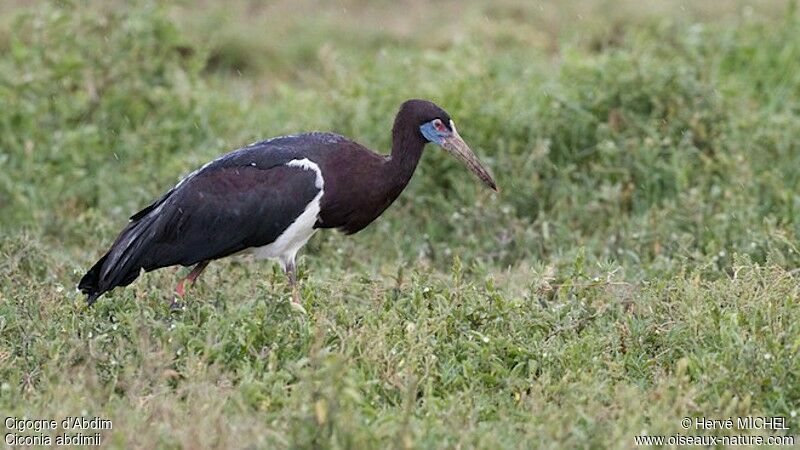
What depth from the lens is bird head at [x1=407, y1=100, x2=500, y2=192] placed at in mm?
6609

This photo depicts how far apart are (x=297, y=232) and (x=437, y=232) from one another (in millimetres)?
1824

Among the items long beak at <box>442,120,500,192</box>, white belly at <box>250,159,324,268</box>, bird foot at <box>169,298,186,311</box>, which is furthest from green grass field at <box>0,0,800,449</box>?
long beak at <box>442,120,500,192</box>

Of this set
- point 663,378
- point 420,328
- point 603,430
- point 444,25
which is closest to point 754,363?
point 663,378

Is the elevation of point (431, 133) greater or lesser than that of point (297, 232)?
greater

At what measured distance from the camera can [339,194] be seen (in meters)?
6.38

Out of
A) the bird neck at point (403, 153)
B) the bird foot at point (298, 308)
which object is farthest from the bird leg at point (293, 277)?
the bird neck at point (403, 153)

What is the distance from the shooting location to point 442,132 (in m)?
6.69

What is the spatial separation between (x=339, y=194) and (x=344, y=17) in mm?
6136

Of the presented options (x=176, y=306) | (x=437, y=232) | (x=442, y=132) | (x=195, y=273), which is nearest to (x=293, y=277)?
(x=195, y=273)

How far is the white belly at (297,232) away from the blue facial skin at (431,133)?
581 mm

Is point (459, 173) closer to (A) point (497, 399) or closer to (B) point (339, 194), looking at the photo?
(B) point (339, 194)

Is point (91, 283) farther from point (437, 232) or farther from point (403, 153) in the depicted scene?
point (437, 232)

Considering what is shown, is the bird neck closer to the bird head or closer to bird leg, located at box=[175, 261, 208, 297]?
the bird head

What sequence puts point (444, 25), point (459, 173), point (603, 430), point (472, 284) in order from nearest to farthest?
point (603, 430) → point (472, 284) → point (459, 173) → point (444, 25)
